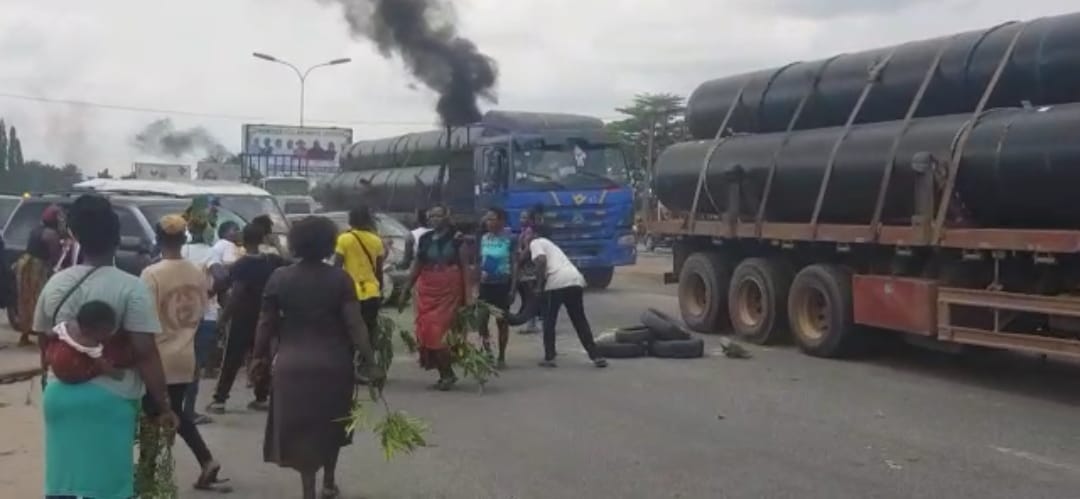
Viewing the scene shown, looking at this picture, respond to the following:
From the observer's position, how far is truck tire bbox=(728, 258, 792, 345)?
14.9 meters

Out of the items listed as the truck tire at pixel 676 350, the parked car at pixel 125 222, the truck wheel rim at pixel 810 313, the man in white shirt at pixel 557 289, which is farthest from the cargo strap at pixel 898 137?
the parked car at pixel 125 222

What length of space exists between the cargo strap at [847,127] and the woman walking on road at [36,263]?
7.88 m

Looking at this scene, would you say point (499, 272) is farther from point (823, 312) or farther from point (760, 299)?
point (760, 299)

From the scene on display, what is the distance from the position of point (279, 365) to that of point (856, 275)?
8.01m

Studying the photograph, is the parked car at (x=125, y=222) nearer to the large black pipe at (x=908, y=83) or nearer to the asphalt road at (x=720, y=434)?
the asphalt road at (x=720, y=434)

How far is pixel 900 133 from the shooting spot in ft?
41.3

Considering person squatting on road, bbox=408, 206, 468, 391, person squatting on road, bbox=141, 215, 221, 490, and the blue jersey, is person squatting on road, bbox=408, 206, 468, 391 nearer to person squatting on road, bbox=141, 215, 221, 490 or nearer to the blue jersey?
the blue jersey

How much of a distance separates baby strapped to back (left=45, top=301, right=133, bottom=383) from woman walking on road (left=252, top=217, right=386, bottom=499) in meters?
1.62

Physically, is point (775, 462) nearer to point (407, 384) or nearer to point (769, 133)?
point (407, 384)

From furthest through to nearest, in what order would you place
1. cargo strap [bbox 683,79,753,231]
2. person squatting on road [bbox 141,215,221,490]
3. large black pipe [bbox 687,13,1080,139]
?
cargo strap [bbox 683,79,753,231] → large black pipe [bbox 687,13,1080,139] → person squatting on road [bbox 141,215,221,490]

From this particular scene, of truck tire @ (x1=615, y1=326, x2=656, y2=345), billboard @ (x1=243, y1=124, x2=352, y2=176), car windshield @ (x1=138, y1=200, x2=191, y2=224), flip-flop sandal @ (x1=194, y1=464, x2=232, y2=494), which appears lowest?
flip-flop sandal @ (x1=194, y1=464, x2=232, y2=494)

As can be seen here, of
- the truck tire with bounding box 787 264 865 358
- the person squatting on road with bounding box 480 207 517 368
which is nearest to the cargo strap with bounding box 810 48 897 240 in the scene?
the truck tire with bounding box 787 264 865 358

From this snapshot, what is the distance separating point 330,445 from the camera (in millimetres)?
6840

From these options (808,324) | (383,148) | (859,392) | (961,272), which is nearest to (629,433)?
(859,392)
